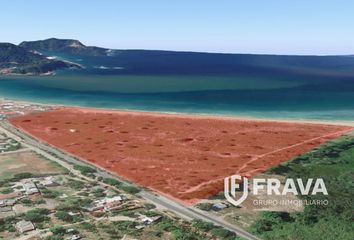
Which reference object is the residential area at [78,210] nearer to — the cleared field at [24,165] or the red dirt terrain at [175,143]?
the cleared field at [24,165]

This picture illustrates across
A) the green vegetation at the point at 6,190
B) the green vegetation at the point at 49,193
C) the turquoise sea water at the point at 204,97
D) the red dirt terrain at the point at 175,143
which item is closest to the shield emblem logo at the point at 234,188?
the red dirt terrain at the point at 175,143

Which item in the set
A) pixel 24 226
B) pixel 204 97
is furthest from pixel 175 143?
pixel 204 97

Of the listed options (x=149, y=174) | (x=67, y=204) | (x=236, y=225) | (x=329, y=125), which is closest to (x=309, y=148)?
(x=329, y=125)

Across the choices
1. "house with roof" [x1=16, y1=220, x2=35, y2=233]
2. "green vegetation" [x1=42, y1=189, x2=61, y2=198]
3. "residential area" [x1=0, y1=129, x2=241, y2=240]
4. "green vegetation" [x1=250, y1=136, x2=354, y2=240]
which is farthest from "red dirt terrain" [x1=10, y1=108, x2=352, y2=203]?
"house with roof" [x1=16, y1=220, x2=35, y2=233]

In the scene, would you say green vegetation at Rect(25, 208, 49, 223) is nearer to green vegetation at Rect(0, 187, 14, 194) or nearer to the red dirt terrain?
green vegetation at Rect(0, 187, 14, 194)

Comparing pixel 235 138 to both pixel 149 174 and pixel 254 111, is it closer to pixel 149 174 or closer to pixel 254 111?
pixel 149 174

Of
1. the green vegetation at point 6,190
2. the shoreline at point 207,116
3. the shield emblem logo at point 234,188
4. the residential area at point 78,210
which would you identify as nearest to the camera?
the residential area at point 78,210
